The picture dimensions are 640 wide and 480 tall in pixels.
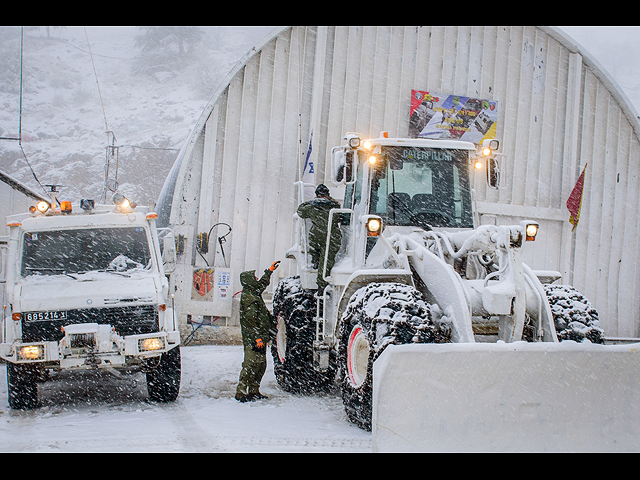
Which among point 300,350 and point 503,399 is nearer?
point 503,399

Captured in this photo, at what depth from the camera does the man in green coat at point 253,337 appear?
6379 mm

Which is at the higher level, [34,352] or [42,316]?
[42,316]

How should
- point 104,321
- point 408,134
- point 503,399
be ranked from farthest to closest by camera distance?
point 408,134, point 104,321, point 503,399

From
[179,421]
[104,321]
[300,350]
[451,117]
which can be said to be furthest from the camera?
[451,117]

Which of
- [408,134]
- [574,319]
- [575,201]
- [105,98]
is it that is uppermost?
[105,98]

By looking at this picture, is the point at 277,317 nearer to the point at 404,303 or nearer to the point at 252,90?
the point at 404,303

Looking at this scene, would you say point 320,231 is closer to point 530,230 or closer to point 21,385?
point 530,230

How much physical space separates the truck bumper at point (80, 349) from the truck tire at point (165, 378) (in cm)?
45

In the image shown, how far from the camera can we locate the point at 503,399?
3.77m

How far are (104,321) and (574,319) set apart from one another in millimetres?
4609

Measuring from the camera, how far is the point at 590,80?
11.8 m

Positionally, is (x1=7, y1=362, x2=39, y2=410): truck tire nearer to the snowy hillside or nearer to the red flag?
the red flag

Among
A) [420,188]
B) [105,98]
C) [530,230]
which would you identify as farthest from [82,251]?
[105,98]

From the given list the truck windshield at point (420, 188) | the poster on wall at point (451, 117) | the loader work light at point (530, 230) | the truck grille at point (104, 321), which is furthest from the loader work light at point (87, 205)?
the poster on wall at point (451, 117)
